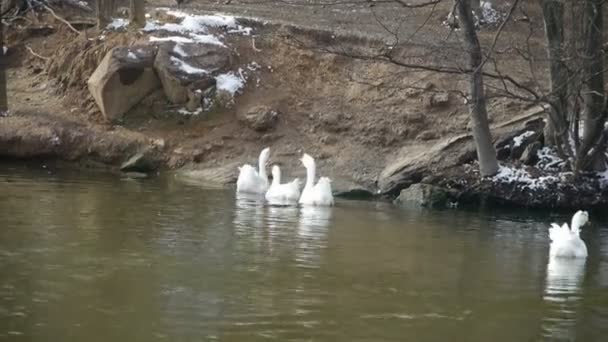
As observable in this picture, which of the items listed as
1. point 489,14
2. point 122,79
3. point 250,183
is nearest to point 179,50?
point 122,79

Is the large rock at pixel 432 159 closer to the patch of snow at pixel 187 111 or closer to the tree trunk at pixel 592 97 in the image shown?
the tree trunk at pixel 592 97

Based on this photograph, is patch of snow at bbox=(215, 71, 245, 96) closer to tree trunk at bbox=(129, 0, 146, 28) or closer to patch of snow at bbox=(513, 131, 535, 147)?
tree trunk at bbox=(129, 0, 146, 28)

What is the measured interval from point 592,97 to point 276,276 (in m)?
10.3

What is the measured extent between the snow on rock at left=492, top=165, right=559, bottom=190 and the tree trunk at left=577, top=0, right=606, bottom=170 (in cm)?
67

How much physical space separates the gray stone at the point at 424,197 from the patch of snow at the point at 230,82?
698 centimetres

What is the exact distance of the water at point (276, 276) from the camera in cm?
771

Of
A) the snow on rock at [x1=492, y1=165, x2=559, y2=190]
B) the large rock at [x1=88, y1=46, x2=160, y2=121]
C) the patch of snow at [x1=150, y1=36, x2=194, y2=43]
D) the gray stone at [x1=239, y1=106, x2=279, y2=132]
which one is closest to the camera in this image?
the snow on rock at [x1=492, y1=165, x2=559, y2=190]

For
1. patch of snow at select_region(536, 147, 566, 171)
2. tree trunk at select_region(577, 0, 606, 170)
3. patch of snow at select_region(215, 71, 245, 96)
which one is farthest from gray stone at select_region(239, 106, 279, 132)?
tree trunk at select_region(577, 0, 606, 170)

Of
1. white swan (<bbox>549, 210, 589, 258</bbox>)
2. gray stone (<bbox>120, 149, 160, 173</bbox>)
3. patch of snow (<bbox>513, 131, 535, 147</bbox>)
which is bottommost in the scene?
white swan (<bbox>549, 210, 589, 258</bbox>)

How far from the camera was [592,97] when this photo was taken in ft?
58.4

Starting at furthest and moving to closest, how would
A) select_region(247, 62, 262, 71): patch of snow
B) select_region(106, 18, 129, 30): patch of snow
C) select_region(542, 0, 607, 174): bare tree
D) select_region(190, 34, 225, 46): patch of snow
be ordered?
select_region(106, 18, 129, 30): patch of snow → select_region(247, 62, 262, 71): patch of snow → select_region(190, 34, 225, 46): patch of snow → select_region(542, 0, 607, 174): bare tree

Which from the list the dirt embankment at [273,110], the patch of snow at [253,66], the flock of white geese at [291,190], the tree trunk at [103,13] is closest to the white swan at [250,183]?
the flock of white geese at [291,190]

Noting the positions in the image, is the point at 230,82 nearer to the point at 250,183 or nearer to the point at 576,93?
the point at 250,183

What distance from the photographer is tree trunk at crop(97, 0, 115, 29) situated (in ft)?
83.6
